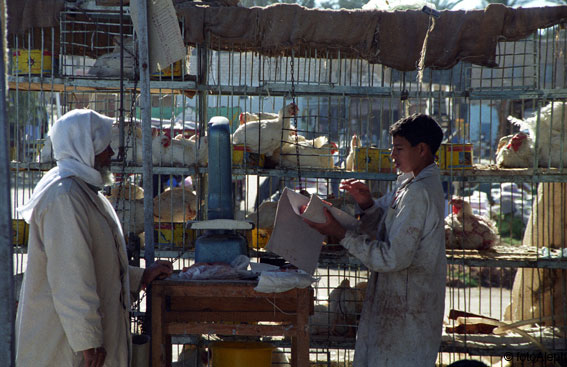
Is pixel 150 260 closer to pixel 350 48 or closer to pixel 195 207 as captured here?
pixel 195 207

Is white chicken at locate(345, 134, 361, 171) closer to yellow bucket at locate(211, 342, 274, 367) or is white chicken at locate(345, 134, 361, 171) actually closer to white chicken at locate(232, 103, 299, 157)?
white chicken at locate(232, 103, 299, 157)

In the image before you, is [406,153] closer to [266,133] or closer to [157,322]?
[157,322]

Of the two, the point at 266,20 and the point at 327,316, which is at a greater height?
the point at 266,20

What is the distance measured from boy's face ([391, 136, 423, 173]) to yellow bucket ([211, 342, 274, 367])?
131 cm

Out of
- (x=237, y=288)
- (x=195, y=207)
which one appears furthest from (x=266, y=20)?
(x=237, y=288)

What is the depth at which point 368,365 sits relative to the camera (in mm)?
3553

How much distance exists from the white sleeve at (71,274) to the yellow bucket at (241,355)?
0.95 metres

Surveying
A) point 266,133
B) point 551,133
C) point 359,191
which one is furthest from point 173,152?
point 551,133

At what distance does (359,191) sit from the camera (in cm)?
379

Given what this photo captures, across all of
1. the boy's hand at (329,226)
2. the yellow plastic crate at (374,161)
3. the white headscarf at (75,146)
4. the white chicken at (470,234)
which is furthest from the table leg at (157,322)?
the white chicken at (470,234)

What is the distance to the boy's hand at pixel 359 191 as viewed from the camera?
376cm

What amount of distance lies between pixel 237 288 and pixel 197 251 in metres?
0.53

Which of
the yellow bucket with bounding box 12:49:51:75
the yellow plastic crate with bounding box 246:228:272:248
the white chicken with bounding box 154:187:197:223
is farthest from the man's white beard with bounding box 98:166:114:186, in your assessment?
the yellow bucket with bounding box 12:49:51:75

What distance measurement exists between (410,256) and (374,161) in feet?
6.78
